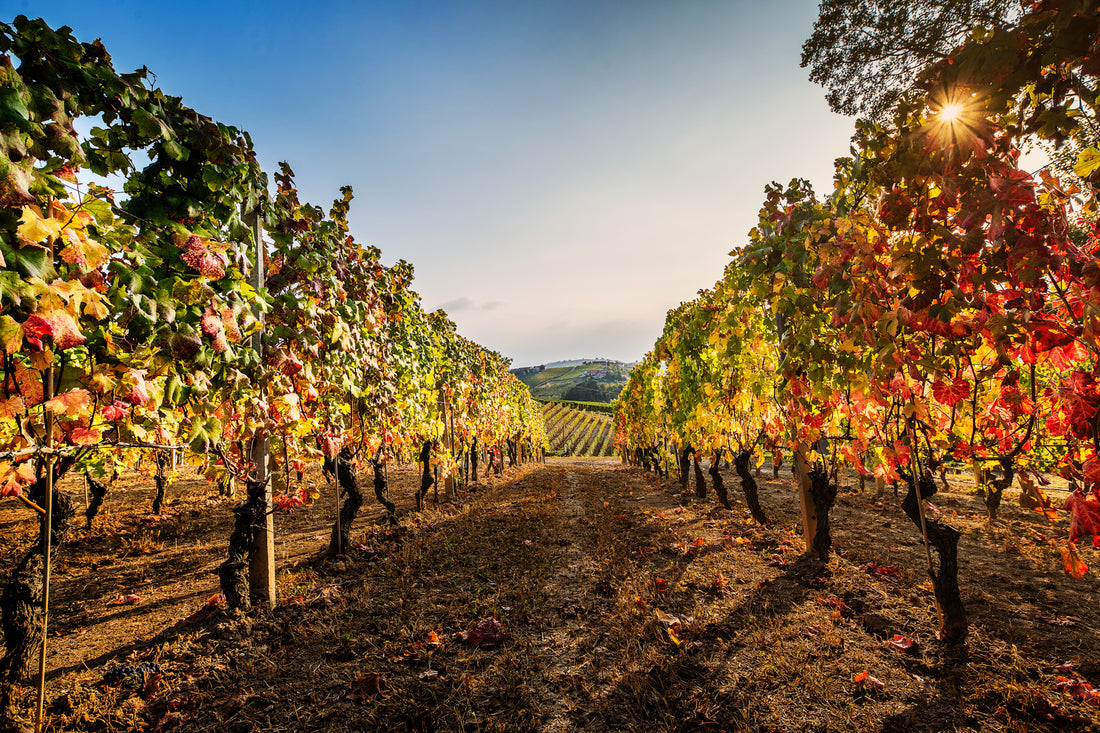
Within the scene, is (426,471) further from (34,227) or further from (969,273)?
(969,273)

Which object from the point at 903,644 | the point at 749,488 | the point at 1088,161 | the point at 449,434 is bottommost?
the point at 903,644

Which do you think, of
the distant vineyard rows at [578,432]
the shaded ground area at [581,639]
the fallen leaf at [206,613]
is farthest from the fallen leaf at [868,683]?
the distant vineyard rows at [578,432]

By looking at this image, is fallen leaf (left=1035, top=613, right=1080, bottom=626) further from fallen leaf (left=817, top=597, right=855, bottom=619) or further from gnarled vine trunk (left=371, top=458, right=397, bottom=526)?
gnarled vine trunk (left=371, top=458, right=397, bottom=526)

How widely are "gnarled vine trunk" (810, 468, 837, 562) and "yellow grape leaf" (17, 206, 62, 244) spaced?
6.60 meters

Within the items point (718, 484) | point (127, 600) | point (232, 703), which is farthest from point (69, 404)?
point (718, 484)

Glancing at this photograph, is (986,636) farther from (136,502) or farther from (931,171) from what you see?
(136,502)

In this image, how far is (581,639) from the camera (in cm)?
353

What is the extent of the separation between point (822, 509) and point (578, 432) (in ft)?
176

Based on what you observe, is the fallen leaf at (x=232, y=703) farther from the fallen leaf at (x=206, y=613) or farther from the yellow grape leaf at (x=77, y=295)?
the yellow grape leaf at (x=77, y=295)

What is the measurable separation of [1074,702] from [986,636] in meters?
0.85

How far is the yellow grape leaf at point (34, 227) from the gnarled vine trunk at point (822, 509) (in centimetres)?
660

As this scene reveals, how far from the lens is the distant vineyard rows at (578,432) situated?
4877 centimetres

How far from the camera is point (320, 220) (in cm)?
456

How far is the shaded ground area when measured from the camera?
2.63 metres
